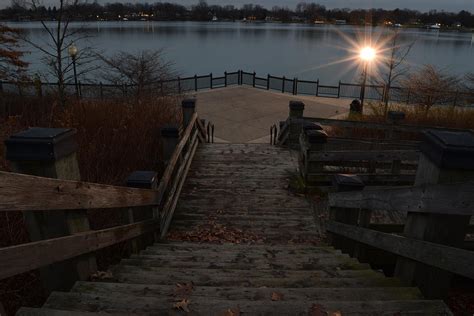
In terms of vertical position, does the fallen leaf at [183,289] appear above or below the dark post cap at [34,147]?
below

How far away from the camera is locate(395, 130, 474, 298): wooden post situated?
7.67 feet

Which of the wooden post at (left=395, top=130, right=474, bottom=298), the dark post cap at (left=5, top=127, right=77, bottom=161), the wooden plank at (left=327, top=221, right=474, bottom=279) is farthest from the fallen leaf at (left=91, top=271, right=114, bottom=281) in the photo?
the wooden post at (left=395, top=130, right=474, bottom=298)

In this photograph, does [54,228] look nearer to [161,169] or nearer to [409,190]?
[409,190]

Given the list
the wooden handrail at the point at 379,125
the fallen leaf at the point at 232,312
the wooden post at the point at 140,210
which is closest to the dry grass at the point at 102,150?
the wooden post at the point at 140,210

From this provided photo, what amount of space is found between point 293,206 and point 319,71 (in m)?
39.4

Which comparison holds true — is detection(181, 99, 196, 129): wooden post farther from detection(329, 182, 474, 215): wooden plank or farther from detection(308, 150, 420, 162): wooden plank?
detection(329, 182, 474, 215): wooden plank

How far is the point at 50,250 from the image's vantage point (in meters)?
2.19

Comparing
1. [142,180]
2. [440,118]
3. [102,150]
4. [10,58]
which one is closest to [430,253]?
[142,180]

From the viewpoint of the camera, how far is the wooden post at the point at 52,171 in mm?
2465

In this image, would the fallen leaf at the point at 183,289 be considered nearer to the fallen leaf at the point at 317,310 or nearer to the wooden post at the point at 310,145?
the fallen leaf at the point at 317,310

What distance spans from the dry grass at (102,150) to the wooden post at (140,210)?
0.27 m

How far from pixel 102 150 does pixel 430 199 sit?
18.5ft

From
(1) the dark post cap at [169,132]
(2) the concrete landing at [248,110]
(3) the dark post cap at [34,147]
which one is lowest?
(2) the concrete landing at [248,110]

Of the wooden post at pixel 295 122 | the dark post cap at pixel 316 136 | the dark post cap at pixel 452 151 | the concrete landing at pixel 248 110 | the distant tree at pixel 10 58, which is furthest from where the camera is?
the distant tree at pixel 10 58
